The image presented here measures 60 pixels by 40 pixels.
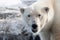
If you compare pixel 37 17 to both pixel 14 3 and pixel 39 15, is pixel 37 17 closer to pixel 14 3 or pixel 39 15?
pixel 39 15

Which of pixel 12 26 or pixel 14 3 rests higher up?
pixel 14 3

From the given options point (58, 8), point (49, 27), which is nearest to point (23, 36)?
point (49, 27)

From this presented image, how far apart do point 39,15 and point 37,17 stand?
2 cm

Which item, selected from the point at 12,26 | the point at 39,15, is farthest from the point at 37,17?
the point at 12,26

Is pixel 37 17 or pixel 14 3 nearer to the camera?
pixel 37 17

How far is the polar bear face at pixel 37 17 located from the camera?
0.85 meters

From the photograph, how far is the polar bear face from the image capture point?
2.79 ft

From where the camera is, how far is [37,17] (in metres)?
0.87

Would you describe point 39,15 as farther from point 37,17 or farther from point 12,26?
point 12,26

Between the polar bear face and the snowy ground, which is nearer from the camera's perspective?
the polar bear face

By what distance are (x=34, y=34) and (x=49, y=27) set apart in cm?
12

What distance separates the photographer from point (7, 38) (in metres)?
0.97

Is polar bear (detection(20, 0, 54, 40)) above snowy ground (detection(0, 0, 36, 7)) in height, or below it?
below

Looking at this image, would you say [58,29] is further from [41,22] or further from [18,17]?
[18,17]
